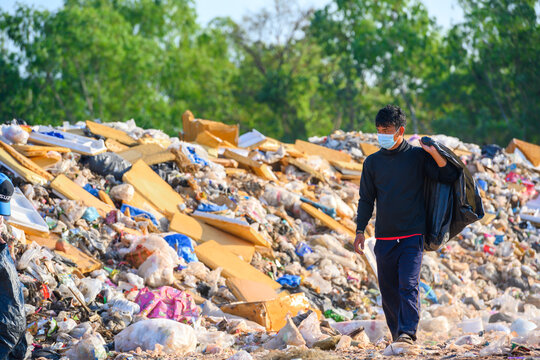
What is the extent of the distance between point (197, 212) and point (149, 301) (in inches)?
88.5

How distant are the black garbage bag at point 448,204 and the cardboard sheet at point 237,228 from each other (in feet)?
10.6

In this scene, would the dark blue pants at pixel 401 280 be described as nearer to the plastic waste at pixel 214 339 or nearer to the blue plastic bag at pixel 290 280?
the plastic waste at pixel 214 339

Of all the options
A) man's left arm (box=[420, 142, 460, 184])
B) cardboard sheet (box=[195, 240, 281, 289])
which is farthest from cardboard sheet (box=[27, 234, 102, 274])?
man's left arm (box=[420, 142, 460, 184])

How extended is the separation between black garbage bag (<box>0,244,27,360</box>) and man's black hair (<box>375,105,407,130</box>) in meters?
2.07

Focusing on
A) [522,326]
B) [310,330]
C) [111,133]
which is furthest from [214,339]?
[111,133]

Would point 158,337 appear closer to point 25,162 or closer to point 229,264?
point 229,264

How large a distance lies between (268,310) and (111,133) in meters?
5.06

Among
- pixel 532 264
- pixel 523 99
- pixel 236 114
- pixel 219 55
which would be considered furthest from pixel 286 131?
pixel 532 264

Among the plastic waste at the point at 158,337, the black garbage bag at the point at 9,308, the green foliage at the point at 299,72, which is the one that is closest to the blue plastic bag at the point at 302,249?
the plastic waste at the point at 158,337

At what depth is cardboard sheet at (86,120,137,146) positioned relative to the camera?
936cm

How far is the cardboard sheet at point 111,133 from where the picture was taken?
9359 millimetres

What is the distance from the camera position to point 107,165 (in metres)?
7.80

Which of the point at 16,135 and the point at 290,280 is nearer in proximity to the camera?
the point at 290,280

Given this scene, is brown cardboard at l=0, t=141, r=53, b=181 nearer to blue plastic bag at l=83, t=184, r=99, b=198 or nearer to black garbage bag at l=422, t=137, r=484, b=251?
blue plastic bag at l=83, t=184, r=99, b=198
